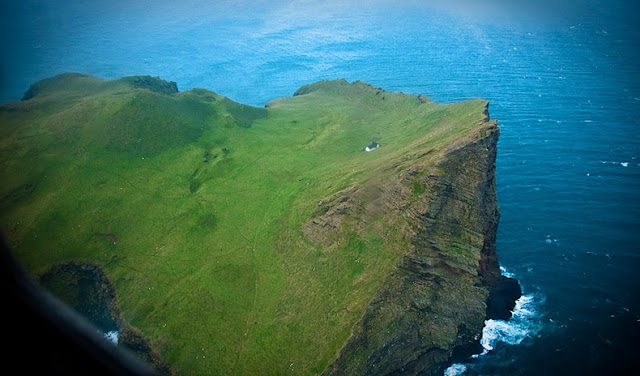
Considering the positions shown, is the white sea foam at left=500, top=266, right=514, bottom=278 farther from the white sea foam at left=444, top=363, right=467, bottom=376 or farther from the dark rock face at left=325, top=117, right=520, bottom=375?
the white sea foam at left=444, top=363, right=467, bottom=376

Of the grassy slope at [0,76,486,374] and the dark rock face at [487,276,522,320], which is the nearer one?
the grassy slope at [0,76,486,374]

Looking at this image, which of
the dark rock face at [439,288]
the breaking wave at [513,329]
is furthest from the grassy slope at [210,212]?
the breaking wave at [513,329]

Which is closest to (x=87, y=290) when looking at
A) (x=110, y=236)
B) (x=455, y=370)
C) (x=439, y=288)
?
(x=110, y=236)

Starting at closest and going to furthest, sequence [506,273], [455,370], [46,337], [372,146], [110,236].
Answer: [46,337] < [455,370] < [110,236] < [506,273] < [372,146]

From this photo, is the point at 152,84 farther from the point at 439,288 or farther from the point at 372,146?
the point at 439,288

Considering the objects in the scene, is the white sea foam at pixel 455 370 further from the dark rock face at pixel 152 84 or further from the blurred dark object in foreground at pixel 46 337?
the dark rock face at pixel 152 84

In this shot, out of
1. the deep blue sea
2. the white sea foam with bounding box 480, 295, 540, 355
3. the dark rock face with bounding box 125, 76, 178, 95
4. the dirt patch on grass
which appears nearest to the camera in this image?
the dirt patch on grass

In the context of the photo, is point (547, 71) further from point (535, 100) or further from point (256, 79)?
point (256, 79)

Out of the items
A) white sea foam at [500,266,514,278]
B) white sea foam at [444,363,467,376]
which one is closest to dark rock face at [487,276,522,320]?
white sea foam at [500,266,514,278]
